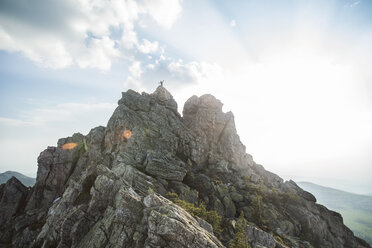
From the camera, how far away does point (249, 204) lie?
5831cm

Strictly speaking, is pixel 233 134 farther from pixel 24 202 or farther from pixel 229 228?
pixel 24 202

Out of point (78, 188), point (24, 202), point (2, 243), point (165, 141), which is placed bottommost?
point (2, 243)

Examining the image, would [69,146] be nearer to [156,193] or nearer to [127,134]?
[127,134]

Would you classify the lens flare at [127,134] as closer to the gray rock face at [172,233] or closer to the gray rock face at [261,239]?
the gray rock face at [172,233]

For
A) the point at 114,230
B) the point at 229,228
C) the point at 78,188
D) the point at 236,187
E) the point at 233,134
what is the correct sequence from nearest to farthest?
the point at 114,230 → the point at 78,188 → the point at 229,228 → the point at 236,187 → the point at 233,134

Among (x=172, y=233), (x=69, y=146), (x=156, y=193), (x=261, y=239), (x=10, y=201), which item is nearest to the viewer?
(x=172, y=233)

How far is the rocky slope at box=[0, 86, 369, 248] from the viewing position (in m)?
24.1

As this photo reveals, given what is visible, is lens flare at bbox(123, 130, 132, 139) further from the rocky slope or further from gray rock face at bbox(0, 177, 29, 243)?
gray rock face at bbox(0, 177, 29, 243)

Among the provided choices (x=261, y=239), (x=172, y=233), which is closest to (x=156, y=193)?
(x=172, y=233)

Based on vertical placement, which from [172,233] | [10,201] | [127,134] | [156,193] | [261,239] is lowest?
[10,201]

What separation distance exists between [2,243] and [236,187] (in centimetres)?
7190

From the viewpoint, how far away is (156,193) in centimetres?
3700

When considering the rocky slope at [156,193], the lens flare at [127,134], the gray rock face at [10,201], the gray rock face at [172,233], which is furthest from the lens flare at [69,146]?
the gray rock face at [172,233]

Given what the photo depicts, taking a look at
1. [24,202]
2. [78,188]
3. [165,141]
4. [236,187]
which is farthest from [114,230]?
[24,202]
